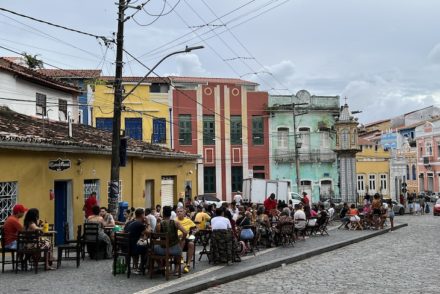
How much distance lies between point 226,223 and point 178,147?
33.0 meters

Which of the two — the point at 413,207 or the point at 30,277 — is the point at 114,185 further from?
the point at 413,207

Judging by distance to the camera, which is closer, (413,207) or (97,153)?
(97,153)

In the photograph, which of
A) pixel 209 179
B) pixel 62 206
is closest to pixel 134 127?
pixel 209 179

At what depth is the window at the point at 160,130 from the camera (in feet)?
146

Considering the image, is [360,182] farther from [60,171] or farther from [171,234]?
[171,234]

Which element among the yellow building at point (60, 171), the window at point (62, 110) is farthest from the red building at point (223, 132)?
the yellow building at point (60, 171)

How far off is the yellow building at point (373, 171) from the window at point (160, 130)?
21249 mm

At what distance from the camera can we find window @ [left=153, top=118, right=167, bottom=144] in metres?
44.6

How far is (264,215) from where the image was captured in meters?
18.8

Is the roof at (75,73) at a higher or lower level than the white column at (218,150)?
higher

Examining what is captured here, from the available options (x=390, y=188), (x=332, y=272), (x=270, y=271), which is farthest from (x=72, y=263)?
(x=390, y=188)

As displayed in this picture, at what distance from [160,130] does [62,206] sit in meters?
26.4

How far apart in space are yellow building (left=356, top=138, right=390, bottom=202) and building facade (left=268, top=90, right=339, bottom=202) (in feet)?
29.0

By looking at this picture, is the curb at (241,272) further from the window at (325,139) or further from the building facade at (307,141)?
the window at (325,139)
